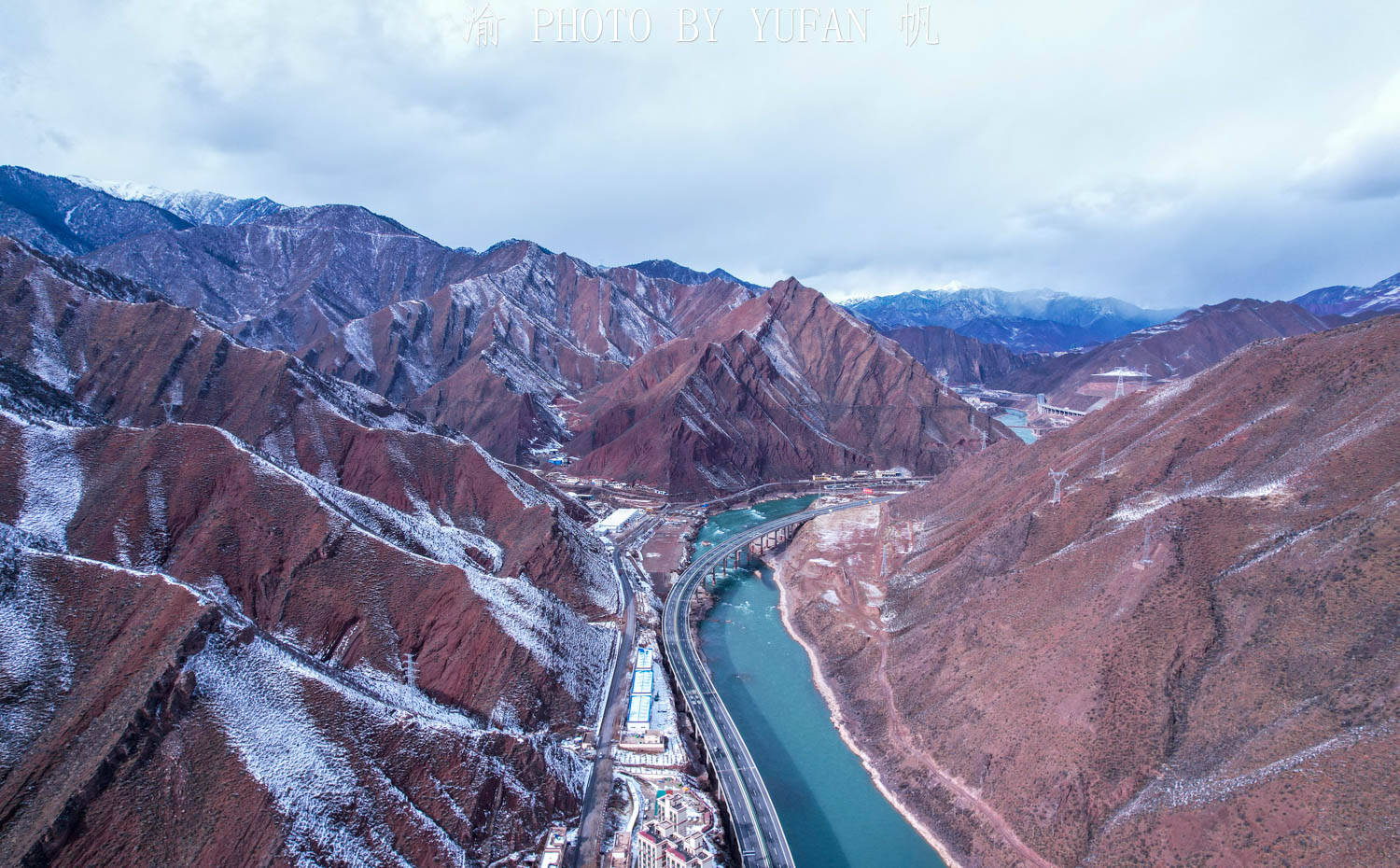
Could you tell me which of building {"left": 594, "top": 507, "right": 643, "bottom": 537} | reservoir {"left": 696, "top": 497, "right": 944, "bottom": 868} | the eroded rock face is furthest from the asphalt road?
building {"left": 594, "top": 507, "right": 643, "bottom": 537}

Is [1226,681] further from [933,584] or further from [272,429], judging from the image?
[272,429]

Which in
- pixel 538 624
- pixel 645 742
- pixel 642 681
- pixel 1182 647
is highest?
pixel 1182 647

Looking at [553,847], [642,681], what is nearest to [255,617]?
[553,847]

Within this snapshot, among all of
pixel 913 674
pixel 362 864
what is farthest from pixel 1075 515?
pixel 362 864

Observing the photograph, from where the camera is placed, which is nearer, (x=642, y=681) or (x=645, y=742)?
(x=645, y=742)

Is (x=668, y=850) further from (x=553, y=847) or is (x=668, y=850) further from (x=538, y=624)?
(x=538, y=624)

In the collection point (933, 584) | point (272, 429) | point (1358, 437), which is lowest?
point (272, 429)

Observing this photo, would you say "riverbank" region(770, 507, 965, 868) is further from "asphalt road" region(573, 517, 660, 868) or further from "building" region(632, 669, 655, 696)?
"asphalt road" region(573, 517, 660, 868)
